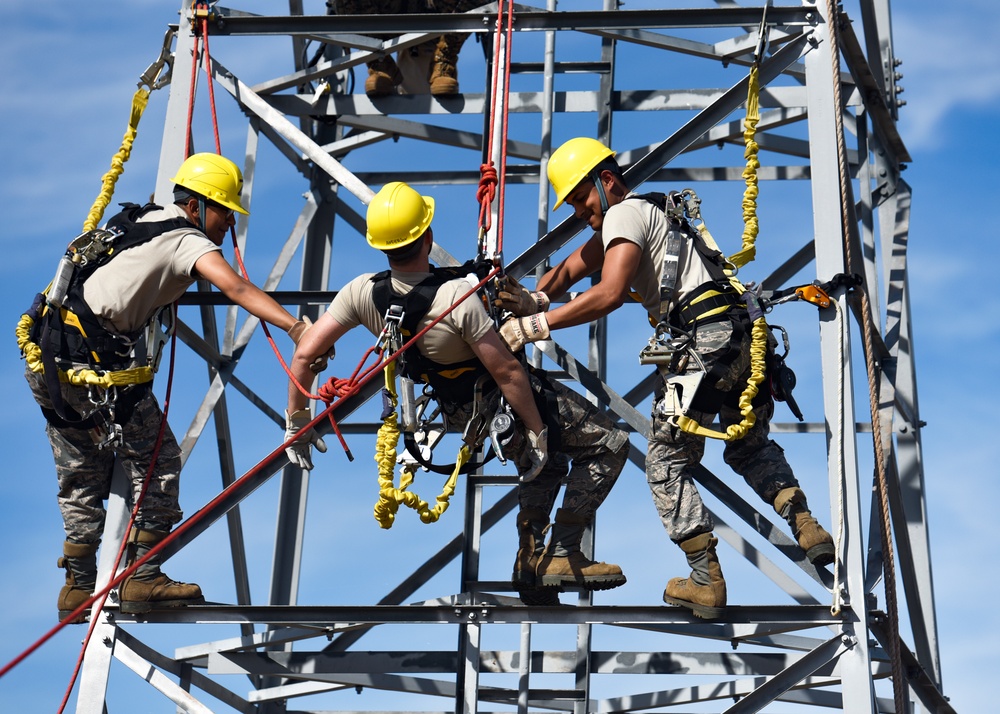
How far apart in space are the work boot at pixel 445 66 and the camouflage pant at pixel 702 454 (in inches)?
192

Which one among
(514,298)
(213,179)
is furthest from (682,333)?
(213,179)

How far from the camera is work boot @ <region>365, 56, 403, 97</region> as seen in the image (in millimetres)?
12766

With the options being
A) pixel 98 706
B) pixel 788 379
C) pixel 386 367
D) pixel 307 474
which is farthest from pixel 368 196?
pixel 307 474

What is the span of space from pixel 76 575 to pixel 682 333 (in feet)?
12.6

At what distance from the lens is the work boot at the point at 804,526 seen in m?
8.66

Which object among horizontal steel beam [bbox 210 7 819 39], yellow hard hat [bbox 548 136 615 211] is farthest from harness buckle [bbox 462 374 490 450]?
horizontal steel beam [bbox 210 7 819 39]

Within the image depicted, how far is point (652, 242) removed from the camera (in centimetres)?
871

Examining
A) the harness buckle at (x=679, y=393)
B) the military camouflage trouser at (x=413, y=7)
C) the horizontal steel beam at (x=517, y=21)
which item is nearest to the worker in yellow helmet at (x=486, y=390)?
the harness buckle at (x=679, y=393)

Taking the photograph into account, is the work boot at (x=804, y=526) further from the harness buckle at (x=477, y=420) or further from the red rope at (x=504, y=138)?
the red rope at (x=504, y=138)

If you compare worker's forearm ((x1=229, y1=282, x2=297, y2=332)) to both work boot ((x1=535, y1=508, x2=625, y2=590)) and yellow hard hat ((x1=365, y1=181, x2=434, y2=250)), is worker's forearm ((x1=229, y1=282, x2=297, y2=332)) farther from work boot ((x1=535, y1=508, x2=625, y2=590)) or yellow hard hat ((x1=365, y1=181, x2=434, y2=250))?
work boot ((x1=535, y1=508, x2=625, y2=590))

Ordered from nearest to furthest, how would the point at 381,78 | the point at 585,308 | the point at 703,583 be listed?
1. the point at 703,583
2. the point at 585,308
3. the point at 381,78

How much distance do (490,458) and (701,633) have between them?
5.67 feet

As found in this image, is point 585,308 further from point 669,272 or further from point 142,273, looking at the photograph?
point 142,273

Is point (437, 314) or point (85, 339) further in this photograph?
point (85, 339)
